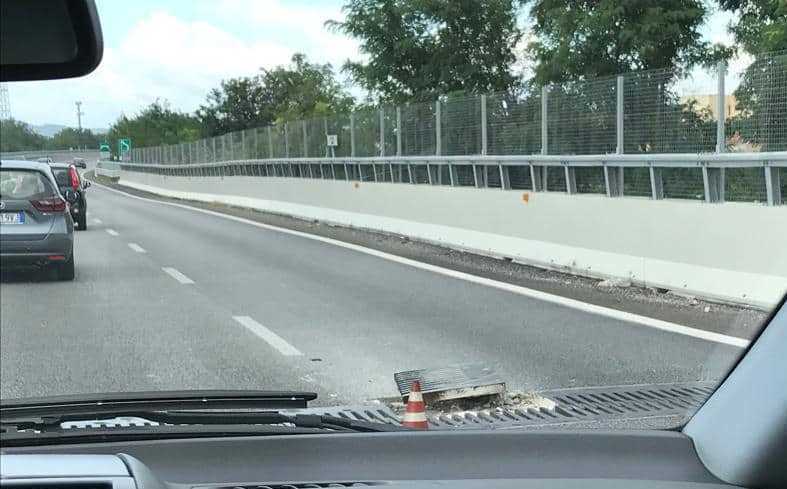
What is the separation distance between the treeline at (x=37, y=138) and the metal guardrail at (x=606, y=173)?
391 centimetres

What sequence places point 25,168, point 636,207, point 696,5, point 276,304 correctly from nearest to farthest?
point 25,168 < point 276,304 < point 636,207 < point 696,5

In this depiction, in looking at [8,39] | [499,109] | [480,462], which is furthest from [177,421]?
[499,109]

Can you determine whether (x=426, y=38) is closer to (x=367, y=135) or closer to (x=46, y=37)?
(x=46, y=37)

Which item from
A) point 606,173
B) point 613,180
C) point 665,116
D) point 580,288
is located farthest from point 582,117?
point 580,288

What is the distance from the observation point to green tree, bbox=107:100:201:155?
16.7 ft

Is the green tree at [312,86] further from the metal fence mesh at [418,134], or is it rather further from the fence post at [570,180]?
the metal fence mesh at [418,134]

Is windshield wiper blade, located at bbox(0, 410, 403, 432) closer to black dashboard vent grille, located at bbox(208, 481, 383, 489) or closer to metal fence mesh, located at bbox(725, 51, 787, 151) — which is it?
black dashboard vent grille, located at bbox(208, 481, 383, 489)

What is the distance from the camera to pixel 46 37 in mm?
1758

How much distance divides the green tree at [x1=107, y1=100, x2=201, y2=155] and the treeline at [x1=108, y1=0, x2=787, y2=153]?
0.04ft

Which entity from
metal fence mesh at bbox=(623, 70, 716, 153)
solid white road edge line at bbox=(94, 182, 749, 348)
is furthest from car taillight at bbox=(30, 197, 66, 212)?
metal fence mesh at bbox=(623, 70, 716, 153)

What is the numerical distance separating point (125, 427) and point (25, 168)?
738 cm

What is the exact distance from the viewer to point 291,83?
7367mm

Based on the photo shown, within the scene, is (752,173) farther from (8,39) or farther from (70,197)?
(8,39)

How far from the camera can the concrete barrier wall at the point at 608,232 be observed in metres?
9.58
